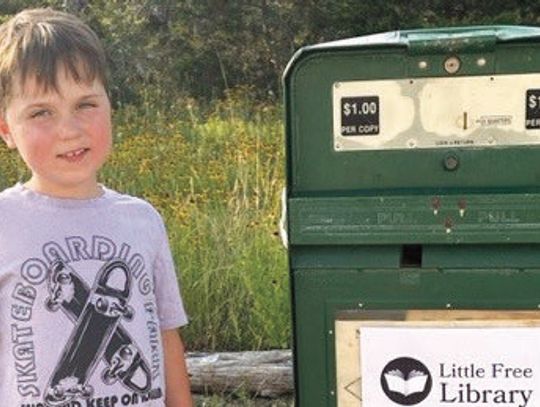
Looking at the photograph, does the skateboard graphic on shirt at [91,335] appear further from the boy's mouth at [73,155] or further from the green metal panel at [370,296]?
the green metal panel at [370,296]

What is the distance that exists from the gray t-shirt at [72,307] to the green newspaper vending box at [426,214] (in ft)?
1.86

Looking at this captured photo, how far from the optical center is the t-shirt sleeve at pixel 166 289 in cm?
224

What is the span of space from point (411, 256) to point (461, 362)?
293mm

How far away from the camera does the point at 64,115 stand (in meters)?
2.09

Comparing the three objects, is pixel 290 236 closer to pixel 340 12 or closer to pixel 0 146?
pixel 0 146

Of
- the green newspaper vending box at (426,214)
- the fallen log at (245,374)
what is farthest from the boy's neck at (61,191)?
the fallen log at (245,374)

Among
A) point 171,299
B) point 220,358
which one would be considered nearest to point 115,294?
point 171,299

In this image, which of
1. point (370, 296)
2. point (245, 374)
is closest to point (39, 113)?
point (370, 296)

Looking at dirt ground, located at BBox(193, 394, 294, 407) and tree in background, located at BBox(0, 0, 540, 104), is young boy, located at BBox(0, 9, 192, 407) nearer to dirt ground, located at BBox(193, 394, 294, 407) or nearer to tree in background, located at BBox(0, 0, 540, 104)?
dirt ground, located at BBox(193, 394, 294, 407)

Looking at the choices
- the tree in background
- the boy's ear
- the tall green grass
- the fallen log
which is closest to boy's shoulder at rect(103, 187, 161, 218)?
the boy's ear

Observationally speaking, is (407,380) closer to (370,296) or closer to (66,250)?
(370,296)

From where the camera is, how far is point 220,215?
5.21 m

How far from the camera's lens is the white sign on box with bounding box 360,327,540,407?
2.48 metres

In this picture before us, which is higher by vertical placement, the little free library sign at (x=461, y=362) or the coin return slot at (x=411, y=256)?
the coin return slot at (x=411, y=256)
